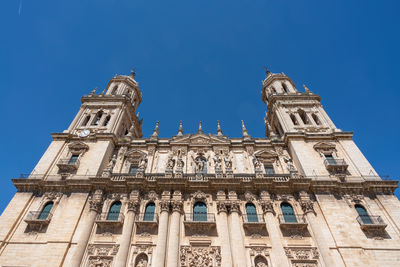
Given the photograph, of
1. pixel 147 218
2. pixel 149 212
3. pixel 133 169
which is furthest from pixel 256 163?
pixel 133 169

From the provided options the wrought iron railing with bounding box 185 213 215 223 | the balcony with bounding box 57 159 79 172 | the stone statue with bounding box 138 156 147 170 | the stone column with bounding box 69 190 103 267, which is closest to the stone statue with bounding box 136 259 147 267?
the stone column with bounding box 69 190 103 267

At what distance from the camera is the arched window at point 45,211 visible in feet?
63.0

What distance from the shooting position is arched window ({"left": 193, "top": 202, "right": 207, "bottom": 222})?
19438 millimetres

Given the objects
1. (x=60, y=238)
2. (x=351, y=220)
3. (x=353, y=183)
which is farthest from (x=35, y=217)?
(x=353, y=183)

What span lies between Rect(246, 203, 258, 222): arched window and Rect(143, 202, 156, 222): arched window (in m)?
7.51

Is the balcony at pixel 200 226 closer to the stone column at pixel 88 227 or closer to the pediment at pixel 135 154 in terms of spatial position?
the stone column at pixel 88 227

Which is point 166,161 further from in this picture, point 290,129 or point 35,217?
point 290,129

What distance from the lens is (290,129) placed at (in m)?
26.9

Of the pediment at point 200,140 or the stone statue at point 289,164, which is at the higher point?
the pediment at point 200,140

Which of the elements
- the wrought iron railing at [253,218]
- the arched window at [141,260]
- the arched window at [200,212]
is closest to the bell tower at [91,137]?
the arched window at [141,260]

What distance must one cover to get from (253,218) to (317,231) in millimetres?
4545

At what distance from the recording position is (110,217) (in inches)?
769

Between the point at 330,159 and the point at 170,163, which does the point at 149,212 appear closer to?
the point at 170,163

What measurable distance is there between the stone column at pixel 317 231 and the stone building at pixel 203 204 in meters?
0.08
